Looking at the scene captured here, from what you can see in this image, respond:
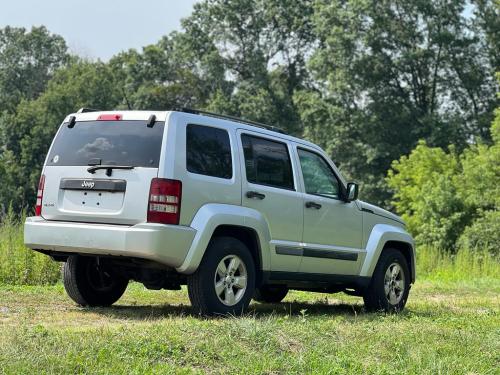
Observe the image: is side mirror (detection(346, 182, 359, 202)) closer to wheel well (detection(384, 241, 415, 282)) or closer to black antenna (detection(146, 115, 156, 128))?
wheel well (detection(384, 241, 415, 282))

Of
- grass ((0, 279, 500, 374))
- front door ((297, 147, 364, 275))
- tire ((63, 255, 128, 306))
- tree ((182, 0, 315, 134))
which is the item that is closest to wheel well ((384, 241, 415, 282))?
front door ((297, 147, 364, 275))

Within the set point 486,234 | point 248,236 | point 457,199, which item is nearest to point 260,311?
point 248,236

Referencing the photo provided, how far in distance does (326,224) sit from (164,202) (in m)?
2.57

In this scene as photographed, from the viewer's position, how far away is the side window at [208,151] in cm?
787

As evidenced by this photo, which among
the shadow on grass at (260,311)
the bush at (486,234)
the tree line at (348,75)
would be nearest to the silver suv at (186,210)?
the shadow on grass at (260,311)

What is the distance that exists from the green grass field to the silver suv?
467 mm

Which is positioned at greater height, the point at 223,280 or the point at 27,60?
the point at 27,60

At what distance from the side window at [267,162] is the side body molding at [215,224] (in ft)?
1.47

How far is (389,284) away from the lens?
10250 mm

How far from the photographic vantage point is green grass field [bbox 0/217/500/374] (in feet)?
18.2

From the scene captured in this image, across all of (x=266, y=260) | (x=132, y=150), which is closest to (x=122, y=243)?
(x=132, y=150)

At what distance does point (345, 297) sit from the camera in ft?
41.4

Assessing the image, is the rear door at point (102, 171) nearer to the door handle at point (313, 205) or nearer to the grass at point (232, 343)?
the grass at point (232, 343)

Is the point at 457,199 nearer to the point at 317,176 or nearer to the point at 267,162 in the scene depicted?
the point at 317,176
